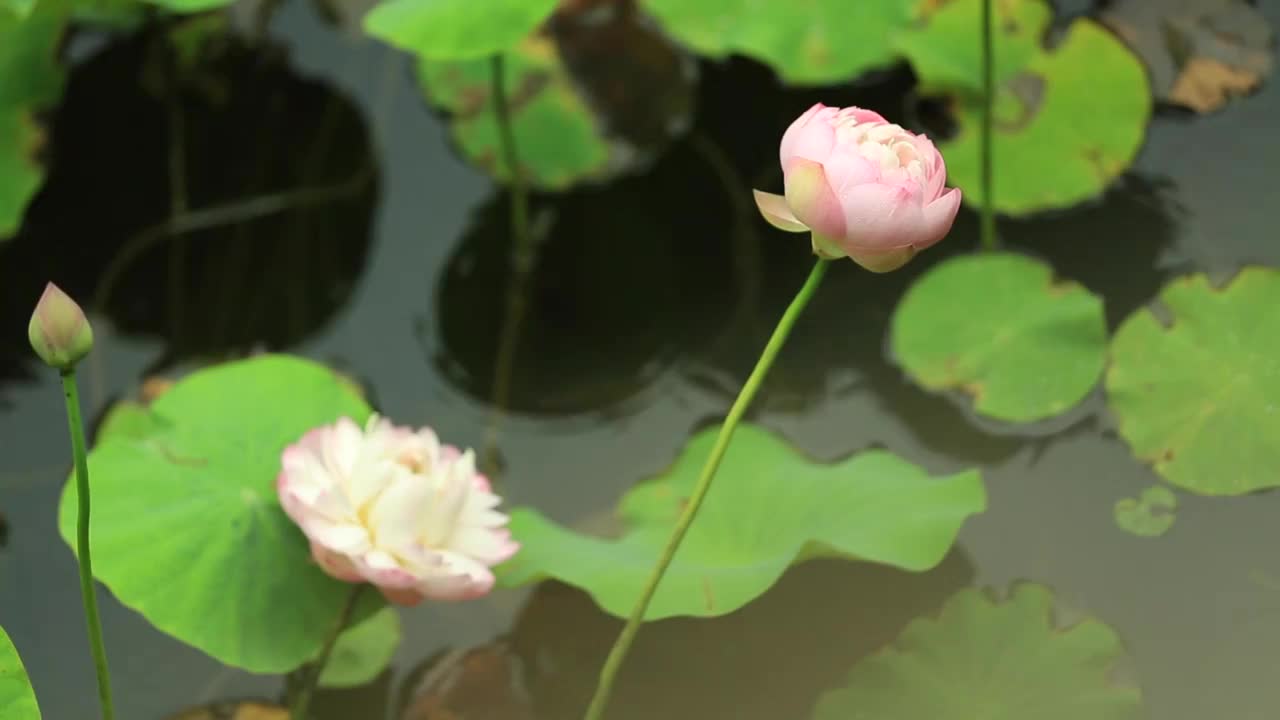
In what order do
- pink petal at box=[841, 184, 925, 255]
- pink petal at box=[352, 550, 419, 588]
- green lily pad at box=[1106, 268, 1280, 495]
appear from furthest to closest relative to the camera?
green lily pad at box=[1106, 268, 1280, 495], pink petal at box=[352, 550, 419, 588], pink petal at box=[841, 184, 925, 255]

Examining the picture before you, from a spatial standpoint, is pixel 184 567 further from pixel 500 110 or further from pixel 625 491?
pixel 500 110

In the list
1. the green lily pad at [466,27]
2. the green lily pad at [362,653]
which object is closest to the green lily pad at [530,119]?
the green lily pad at [466,27]

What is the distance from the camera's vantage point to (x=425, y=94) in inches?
48.1

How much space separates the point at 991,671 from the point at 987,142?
0.44 meters

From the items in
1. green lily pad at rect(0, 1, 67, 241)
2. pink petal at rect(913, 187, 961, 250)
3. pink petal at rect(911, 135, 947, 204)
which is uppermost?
pink petal at rect(911, 135, 947, 204)

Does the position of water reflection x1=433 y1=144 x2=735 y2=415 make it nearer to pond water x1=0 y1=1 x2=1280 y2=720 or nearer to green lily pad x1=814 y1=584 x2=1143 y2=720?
pond water x1=0 y1=1 x2=1280 y2=720

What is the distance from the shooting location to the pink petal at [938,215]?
0.58 meters

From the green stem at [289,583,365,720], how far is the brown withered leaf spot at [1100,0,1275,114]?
2.58ft

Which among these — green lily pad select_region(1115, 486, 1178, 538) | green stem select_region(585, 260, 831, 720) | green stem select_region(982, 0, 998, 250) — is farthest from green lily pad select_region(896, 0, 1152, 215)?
green stem select_region(585, 260, 831, 720)

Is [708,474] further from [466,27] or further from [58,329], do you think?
[466,27]

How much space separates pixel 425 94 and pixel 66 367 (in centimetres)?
68

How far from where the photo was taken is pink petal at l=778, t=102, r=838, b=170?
0.60m

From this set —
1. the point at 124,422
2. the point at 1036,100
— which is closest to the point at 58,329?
the point at 124,422

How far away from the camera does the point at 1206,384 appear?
839mm
